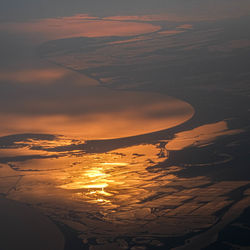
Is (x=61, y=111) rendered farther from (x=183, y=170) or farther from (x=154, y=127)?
(x=183, y=170)

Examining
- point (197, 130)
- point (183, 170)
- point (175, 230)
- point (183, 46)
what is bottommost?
point (175, 230)

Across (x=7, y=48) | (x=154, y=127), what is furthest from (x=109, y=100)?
(x=7, y=48)

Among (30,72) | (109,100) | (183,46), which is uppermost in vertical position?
(183,46)

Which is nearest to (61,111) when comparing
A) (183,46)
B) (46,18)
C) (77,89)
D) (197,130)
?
(77,89)

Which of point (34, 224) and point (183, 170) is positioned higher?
point (183, 170)

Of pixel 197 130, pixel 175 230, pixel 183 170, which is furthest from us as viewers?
pixel 197 130

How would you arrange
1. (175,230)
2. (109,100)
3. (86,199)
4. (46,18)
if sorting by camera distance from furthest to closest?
(46,18) → (109,100) → (86,199) → (175,230)

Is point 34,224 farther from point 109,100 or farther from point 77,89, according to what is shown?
point 77,89

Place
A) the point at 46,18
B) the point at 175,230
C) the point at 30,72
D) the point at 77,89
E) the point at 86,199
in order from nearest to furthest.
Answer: the point at 175,230 < the point at 86,199 < the point at 77,89 < the point at 30,72 < the point at 46,18

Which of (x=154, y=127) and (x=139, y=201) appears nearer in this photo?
(x=139, y=201)
